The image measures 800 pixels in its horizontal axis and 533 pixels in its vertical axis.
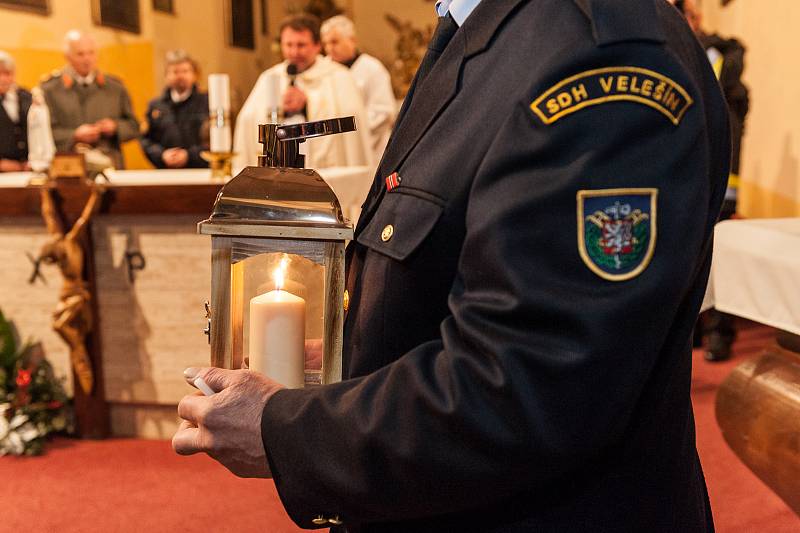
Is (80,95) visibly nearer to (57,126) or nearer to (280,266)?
(57,126)

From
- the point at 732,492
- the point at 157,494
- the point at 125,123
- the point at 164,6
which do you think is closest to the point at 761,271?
the point at 732,492

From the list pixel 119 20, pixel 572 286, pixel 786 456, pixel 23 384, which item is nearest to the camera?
pixel 572 286

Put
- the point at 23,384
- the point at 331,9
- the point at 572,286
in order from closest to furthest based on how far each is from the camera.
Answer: the point at 572,286, the point at 23,384, the point at 331,9

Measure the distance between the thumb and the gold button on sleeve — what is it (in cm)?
20

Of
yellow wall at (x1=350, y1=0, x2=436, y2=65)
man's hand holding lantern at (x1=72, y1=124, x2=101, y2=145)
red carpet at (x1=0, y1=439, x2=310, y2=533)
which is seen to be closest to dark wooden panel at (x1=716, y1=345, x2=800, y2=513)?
red carpet at (x1=0, y1=439, x2=310, y2=533)

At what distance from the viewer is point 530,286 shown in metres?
0.70

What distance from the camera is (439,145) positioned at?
0.86 metres

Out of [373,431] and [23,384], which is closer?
[373,431]

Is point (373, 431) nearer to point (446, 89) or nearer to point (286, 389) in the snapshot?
point (286, 389)

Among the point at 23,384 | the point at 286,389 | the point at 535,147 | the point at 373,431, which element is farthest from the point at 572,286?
the point at 23,384

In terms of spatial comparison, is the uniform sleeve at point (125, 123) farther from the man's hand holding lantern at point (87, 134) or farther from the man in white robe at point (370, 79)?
the man in white robe at point (370, 79)

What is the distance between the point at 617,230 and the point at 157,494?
3.01 metres

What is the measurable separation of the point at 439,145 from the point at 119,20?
949cm

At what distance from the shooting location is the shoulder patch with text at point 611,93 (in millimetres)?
722
